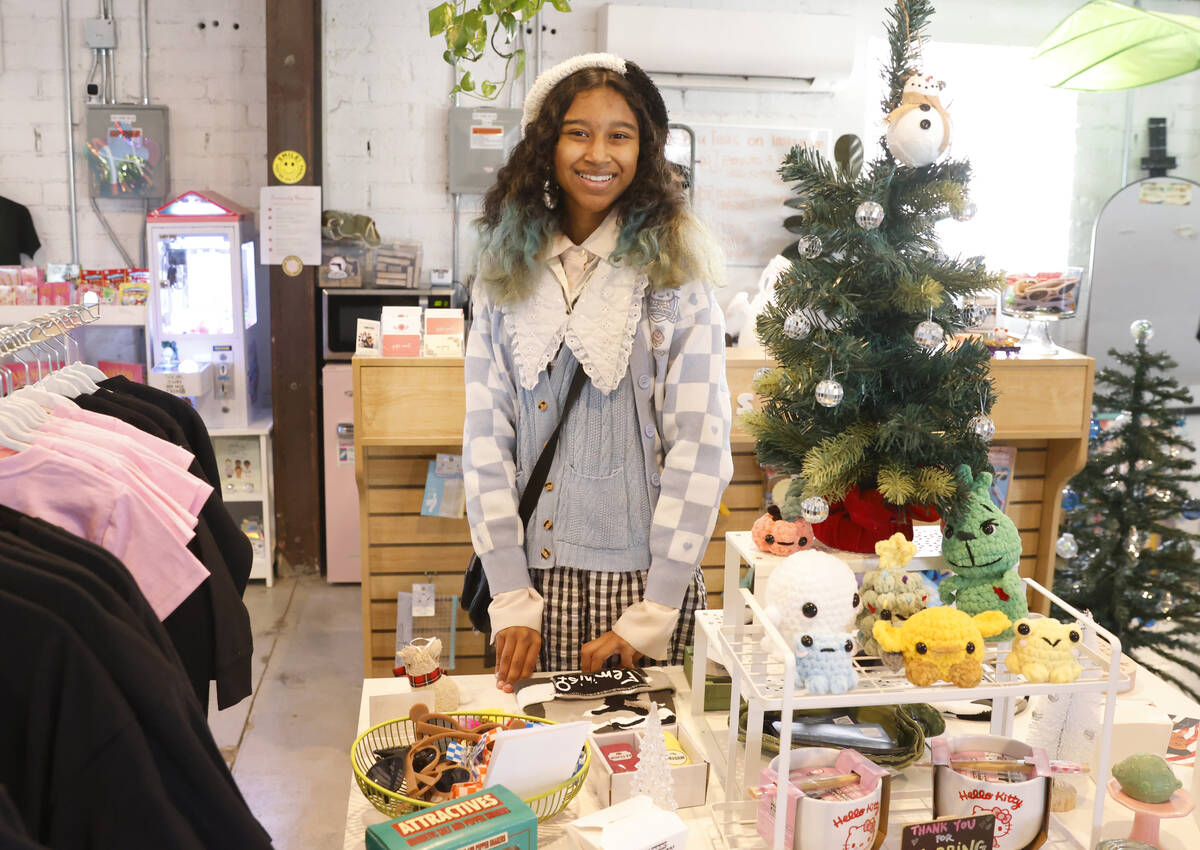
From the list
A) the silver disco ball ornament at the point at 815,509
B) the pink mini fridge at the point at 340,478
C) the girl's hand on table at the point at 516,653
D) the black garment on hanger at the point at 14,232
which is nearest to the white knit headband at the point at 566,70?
the silver disco ball ornament at the point at 815,509

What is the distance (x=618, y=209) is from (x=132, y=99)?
4019mm

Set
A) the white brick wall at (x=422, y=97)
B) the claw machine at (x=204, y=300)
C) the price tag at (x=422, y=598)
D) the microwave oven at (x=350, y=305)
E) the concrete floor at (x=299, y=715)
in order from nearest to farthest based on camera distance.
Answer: the concrete floor at (x=299, y=715) < the price tag at (x=422, y=598) < the claw machine at (x=204, y=300) < the microwave oven at (x=350, y=305) < the white brick wall at (x=422, y=97)

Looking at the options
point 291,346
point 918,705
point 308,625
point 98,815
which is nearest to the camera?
point 98,815

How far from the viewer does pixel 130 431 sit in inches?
67.6

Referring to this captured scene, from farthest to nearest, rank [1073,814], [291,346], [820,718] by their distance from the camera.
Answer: [291,346], [820,718], [1073,814]

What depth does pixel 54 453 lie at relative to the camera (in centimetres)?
141

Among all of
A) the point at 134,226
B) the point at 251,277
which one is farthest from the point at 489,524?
the point at 134,226

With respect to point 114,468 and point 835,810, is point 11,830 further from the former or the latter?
point 835,810

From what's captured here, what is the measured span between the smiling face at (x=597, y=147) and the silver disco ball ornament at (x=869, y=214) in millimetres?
429

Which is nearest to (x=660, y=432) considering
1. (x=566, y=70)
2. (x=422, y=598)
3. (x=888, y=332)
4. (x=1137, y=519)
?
(x=888, y=332)

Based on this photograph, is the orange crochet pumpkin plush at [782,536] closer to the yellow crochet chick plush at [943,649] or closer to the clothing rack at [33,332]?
the yellow crochet chick plush at [943,649]

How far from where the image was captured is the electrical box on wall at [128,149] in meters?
5.10

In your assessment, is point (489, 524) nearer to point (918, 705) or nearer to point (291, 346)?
point (918, 705)

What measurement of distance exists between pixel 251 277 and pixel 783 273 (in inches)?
154
